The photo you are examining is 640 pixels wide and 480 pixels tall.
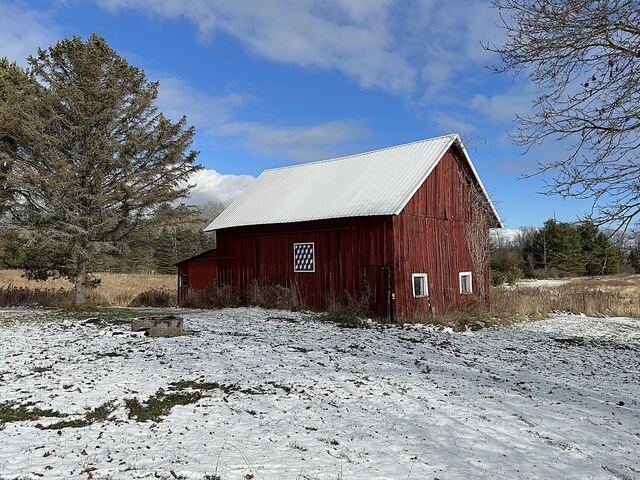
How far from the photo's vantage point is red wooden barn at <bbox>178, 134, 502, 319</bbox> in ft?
54.2

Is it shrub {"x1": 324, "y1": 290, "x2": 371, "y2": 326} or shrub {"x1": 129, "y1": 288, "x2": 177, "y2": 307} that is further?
shrub {"x1": 129, "y1": 288, "x2": 177, "y2": 307}

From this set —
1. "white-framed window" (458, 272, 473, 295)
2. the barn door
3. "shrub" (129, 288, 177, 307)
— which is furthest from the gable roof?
"shrub" (129, 288, 177, 307)

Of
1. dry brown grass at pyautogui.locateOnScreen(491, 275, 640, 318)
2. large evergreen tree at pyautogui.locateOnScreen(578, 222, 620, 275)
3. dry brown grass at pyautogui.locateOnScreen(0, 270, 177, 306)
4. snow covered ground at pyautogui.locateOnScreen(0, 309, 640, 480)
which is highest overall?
large evergreen tree at pyautogui.locateOnScreen(578, 222, 620, 275)

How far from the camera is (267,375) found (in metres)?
8.11

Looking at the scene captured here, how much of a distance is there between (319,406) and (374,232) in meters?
10.5

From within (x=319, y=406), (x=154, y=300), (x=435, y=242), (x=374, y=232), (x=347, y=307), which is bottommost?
(x=319, y=406)

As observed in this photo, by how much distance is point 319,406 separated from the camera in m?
6.69

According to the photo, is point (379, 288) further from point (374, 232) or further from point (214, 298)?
point (214, 298)

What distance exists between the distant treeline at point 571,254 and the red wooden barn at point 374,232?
11.0 feet

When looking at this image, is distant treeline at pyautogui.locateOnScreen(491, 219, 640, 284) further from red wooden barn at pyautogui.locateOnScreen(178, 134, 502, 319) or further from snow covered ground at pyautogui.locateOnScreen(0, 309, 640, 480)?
red wooden barn at pyautogui.locateOnScreen(178, 134, 502, 319)

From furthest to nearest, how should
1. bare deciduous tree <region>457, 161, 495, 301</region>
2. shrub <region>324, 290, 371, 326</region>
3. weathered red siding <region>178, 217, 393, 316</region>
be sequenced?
bare deciduous tree <region>457, 161, 495, 301</region> < weathered red siding <region>178, 217, 393, 316</region> < shrub <region>324, 290, 371, 326</region>

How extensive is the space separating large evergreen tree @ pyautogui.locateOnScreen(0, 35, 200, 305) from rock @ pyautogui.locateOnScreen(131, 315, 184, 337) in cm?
709

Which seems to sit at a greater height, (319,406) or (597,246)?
(597,246)

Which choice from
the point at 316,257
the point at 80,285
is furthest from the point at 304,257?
the point at 80,285
